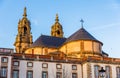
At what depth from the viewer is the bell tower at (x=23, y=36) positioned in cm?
9849

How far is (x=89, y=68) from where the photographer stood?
6097 centimetres

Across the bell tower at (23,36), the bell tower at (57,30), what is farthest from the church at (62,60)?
the bell tower at (23,36)

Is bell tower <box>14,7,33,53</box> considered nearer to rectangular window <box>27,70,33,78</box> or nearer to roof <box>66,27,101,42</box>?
roof <box>66,27,101,42</box>

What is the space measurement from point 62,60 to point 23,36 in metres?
40.8

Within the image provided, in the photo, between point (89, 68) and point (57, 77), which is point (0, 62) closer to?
point (57, 77)

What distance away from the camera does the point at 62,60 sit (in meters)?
61.5

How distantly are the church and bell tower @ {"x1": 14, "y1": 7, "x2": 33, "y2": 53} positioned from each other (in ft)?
73.4

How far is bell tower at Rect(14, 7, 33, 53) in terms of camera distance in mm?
98488

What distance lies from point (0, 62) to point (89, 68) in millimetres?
17938

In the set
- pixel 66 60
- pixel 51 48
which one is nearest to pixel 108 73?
pixel 66 60

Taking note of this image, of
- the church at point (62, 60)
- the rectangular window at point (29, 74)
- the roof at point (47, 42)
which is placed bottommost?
the rectangular window at point (29, 74)

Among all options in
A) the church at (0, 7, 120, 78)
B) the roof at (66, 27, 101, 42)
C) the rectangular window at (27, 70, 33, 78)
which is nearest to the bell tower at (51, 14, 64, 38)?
the church at (0, 7, 120, 78)

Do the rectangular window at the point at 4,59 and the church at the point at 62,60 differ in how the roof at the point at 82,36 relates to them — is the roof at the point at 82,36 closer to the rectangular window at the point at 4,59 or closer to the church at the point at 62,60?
the church at the point at 62,60

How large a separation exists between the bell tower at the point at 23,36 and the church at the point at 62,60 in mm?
22385
